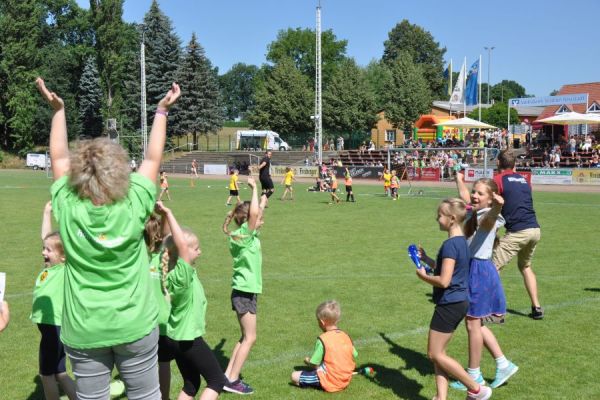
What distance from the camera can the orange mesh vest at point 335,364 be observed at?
532 cm

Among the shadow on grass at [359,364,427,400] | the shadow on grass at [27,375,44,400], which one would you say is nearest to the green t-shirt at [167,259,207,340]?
the shadow on grass at [27,375,44,400]

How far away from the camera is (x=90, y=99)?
7150 centimetres

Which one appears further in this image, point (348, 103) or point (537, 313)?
point (348, 103)

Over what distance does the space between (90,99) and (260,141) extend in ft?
68.8

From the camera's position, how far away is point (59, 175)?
328cm

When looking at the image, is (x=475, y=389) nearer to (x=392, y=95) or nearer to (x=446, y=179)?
(x=446, y=179)

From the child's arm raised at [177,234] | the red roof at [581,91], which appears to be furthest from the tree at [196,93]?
the child's arm raised at [177,234]

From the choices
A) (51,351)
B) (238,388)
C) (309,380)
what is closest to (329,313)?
(309,380)

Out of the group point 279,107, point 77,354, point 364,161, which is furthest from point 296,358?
point 279,107

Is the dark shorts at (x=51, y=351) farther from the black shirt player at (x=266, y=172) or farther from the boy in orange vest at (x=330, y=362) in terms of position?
the black shirt player at (x=266, y=172)

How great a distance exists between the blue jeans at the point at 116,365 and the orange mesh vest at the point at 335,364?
8.23ft

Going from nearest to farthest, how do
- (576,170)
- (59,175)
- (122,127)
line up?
1. (59,175)
2. (576,170)
3. (122,127)

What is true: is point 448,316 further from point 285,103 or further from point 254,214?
point 285,103

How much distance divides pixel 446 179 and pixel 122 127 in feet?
141
